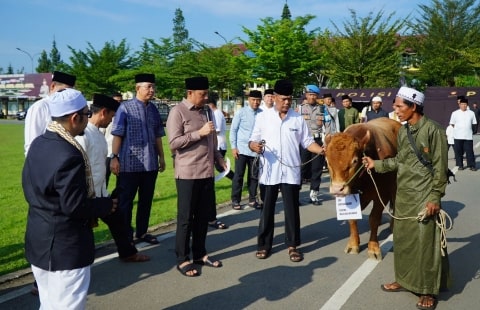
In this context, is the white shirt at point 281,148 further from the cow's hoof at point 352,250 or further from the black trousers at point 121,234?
the black trousers at point 121,234

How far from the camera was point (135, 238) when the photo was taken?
6.41m

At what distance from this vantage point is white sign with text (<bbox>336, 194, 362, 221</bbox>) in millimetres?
5512

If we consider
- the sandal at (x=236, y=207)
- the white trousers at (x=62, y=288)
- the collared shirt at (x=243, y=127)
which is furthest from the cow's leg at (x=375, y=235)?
the white trousers at (x=62, y=288)

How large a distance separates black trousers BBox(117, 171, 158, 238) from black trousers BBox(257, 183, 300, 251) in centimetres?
158

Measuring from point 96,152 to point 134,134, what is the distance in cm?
108

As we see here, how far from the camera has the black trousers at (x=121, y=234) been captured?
5.26m

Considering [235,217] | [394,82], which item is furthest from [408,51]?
[235,217]

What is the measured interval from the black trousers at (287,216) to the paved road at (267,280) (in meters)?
0.23

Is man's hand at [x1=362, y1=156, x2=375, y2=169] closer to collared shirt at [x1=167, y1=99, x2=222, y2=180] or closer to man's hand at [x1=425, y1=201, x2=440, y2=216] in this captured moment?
man's hand at [x1=425, y1=201, x2=440, y2=216]

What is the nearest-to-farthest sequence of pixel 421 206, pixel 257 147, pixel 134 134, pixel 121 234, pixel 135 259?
pixel 421 206 → pixel 121 234 → pixel 135 259 → pixel 257 147 → pixel 134 134

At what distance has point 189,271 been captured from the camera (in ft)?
16.7

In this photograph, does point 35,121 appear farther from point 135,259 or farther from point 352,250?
point 352,250

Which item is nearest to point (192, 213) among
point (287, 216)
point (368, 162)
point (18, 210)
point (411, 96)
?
point (287, 216)

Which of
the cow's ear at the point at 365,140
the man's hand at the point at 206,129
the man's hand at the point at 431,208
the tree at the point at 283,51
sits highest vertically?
the tree at the point at 283,51
